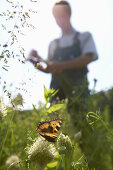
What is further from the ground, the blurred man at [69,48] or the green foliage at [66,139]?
the blurred man at [69,48]

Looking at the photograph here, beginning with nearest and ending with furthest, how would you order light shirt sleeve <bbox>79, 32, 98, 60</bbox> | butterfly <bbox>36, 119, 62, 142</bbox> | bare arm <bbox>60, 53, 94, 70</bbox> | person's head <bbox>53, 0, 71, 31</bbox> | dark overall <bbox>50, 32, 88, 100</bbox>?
butterfly <bbox>36, 119, 62, 142</bbox> → dark overall <bbox>50, 32, 88, 100</bbox> → bare arm <bbox>60, 53, 94, 70</bbox> → light shirt sleeve <bbox>79, 32, 98, 60</bbox> → person's head <bbox>53, 0, 71, 31</bbox>

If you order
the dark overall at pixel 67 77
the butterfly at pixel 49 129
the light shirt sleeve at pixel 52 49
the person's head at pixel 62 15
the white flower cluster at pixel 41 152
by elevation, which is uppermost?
the person's head at pixel 62 15

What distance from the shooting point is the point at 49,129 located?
17.4 inches

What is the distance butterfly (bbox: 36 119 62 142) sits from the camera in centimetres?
42

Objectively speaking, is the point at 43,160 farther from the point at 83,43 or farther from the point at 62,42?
the point at 62,42

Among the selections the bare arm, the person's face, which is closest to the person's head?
the person's face

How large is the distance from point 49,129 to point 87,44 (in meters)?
1.99

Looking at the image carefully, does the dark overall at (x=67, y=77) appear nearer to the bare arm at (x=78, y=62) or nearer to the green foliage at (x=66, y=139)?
the bare arm at (x=78, y=62)

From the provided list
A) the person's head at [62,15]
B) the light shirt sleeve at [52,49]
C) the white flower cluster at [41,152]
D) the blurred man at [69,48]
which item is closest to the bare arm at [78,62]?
the blurred man at [69,48]

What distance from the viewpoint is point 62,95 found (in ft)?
6.34

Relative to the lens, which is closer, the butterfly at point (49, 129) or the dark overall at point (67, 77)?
the butterfly at point (49, 129)

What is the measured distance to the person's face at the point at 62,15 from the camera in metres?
2.59

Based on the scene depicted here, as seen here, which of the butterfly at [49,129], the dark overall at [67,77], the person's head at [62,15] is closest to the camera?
the butterfly at [49,129]

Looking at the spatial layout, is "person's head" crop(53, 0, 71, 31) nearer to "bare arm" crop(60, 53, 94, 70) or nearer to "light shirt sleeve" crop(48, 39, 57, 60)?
"light shirt sleeve" crop(48, 39, 57, 60)
